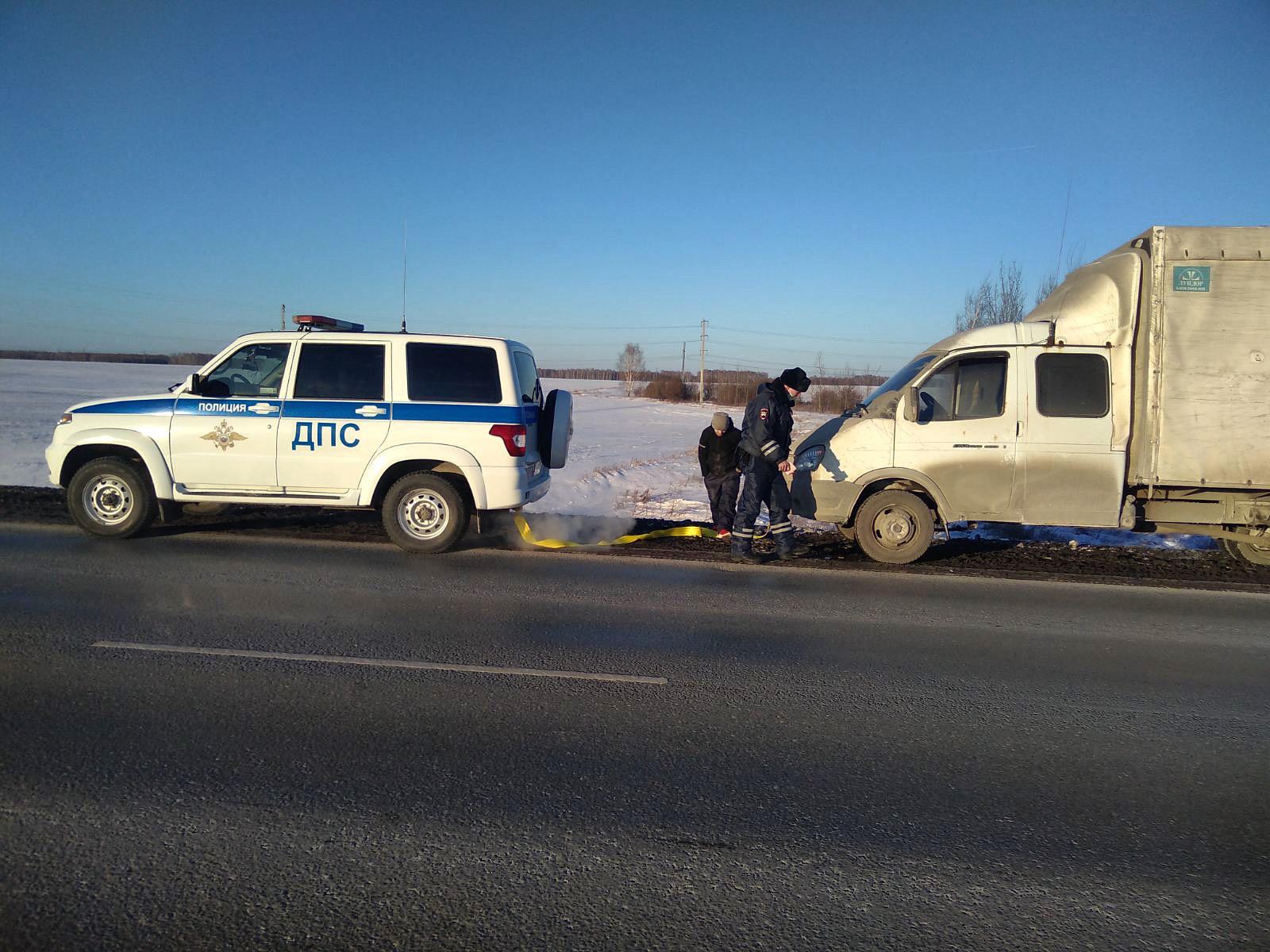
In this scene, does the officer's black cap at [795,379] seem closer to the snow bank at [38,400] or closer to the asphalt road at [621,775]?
the asphalt road at [621,775]

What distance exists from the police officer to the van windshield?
930 mm

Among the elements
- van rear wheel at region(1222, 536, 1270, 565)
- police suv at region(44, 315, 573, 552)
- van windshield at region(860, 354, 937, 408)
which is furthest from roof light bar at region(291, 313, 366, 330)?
van rear wheel at region(1222, 536, 1270, 565)

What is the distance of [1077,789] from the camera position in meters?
3.96

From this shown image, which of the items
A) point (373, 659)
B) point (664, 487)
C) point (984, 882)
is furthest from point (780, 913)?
point (664, 487)

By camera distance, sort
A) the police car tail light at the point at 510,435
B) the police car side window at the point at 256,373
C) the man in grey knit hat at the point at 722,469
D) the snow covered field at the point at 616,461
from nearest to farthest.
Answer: the police car tail light at the point at 510,435 → the police car side window at the point at 256,373 → the man in grey knit hat at the point at 722,469 → the snow covered field at the point at 616,461

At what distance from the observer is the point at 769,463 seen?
28.6ft

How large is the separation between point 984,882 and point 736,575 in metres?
5.18

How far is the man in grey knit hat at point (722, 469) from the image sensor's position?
1041 cm

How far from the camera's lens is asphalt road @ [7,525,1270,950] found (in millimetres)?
2930

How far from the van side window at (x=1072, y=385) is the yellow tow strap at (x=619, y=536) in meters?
3.96

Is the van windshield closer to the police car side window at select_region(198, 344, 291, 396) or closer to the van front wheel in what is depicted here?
the van front wheel

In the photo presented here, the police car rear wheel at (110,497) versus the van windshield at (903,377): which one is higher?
the van windshield at (903,377)

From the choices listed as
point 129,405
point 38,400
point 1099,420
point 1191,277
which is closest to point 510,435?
point 129,405

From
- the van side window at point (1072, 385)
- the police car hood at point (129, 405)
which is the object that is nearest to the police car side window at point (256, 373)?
the police car hood at point (129, 405)
